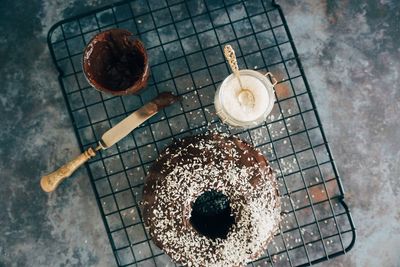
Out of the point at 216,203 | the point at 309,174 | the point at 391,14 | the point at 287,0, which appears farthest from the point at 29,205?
the point at 391,14

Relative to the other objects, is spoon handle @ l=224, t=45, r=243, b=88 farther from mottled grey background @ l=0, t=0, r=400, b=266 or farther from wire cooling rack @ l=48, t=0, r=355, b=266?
mottled grey background @ l=0, t=0, r=400, b=266

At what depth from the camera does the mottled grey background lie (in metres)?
2.00

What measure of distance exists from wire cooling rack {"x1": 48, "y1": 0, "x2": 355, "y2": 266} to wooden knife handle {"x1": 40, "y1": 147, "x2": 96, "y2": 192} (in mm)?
149

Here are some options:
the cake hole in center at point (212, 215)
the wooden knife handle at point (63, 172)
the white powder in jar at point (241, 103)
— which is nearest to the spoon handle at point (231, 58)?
the white powder in jar at point (241, 103)

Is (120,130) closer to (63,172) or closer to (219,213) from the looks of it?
(63,172)

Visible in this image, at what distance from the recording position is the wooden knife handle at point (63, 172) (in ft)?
5.60

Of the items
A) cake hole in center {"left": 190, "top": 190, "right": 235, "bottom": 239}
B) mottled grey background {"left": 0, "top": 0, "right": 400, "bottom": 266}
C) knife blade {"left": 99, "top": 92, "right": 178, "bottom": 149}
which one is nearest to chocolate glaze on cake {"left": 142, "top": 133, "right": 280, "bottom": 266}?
cake hole in center {"left": 190, "top": 190, "right": 235, "bottom": 239}

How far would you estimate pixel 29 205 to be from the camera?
2.00 m

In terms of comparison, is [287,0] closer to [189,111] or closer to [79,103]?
[189,111]

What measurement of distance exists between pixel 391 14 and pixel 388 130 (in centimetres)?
44

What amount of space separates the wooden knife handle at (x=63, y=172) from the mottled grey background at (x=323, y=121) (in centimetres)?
17

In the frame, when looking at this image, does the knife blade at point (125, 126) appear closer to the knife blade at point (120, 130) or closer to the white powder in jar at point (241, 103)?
the knife blade at point (120, 130)

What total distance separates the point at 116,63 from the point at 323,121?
804 mm

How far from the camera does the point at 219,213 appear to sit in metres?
1.65
